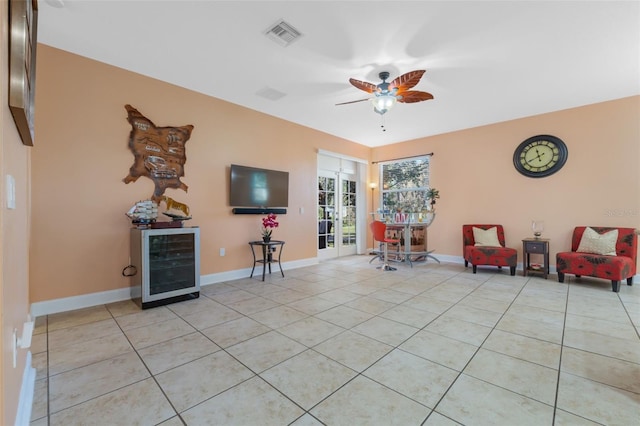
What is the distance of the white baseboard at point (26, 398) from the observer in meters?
1.25

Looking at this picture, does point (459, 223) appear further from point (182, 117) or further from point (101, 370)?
point (101, 370)

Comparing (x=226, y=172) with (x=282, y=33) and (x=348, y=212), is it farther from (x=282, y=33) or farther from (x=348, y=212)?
(x=348, y=212)

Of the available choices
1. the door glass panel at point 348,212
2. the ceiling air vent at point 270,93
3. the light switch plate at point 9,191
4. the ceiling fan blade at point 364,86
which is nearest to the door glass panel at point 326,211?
the door glass panel at point 348,212

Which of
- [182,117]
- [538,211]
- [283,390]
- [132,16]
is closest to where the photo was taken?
[283,390]

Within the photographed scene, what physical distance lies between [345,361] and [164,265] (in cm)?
239

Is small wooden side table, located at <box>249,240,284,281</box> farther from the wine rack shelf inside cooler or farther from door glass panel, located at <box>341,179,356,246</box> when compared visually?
door glass panel, located at <box>341,179,356,246</box>

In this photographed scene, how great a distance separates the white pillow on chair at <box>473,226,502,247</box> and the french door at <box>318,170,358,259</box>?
2818 mm

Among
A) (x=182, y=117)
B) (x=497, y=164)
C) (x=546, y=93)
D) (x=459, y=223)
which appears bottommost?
(x=459, y=223)

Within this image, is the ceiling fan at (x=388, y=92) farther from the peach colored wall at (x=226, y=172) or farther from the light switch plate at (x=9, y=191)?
the light switch plate at (x=9, y=191)

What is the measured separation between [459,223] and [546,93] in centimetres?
266

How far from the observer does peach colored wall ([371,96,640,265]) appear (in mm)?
4152

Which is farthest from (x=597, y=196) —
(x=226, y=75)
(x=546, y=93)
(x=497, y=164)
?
(x=226, y=75)

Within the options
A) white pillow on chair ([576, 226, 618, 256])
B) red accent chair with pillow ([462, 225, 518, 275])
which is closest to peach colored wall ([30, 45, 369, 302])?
red accent chair with pillow ([462, 225, 518, 275])

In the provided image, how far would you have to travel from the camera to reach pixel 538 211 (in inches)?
191
